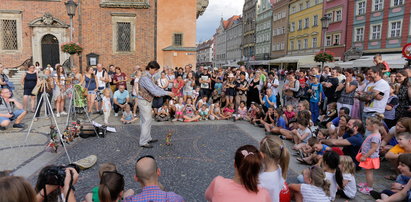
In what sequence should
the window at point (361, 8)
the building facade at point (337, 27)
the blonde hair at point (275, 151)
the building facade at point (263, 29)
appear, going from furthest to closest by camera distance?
the building facade at point (263, 29) < the building facade at point (337, 27) < the window at point (361, 8) < the blonde hair at point (275, 151)

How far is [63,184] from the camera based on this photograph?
265 cm

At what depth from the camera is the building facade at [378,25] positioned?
1102 inches

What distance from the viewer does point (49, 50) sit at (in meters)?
21.5

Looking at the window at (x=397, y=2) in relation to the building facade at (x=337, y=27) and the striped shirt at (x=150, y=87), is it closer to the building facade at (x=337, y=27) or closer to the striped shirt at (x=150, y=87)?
the building facade at (x=337, y=27)

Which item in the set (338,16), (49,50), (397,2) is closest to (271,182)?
(49,50)

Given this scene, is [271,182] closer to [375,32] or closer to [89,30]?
[89,30]

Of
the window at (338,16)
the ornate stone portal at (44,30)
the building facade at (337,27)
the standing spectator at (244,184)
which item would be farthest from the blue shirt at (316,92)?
the window at (338,16)

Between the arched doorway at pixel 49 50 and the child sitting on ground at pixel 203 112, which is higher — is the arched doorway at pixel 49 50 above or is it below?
above

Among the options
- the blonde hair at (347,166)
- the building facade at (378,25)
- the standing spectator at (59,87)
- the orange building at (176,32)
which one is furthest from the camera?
the building facade at (378,25)

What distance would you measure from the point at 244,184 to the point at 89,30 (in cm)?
2149

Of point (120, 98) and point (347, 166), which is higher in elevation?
point (120, 98)

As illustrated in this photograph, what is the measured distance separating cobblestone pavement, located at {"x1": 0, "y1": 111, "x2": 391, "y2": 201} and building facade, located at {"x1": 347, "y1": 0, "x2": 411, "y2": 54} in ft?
89.4

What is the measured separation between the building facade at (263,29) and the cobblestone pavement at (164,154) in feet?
171

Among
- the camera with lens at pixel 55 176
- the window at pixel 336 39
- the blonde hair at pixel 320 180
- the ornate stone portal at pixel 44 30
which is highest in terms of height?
the window at pixel 336 39
